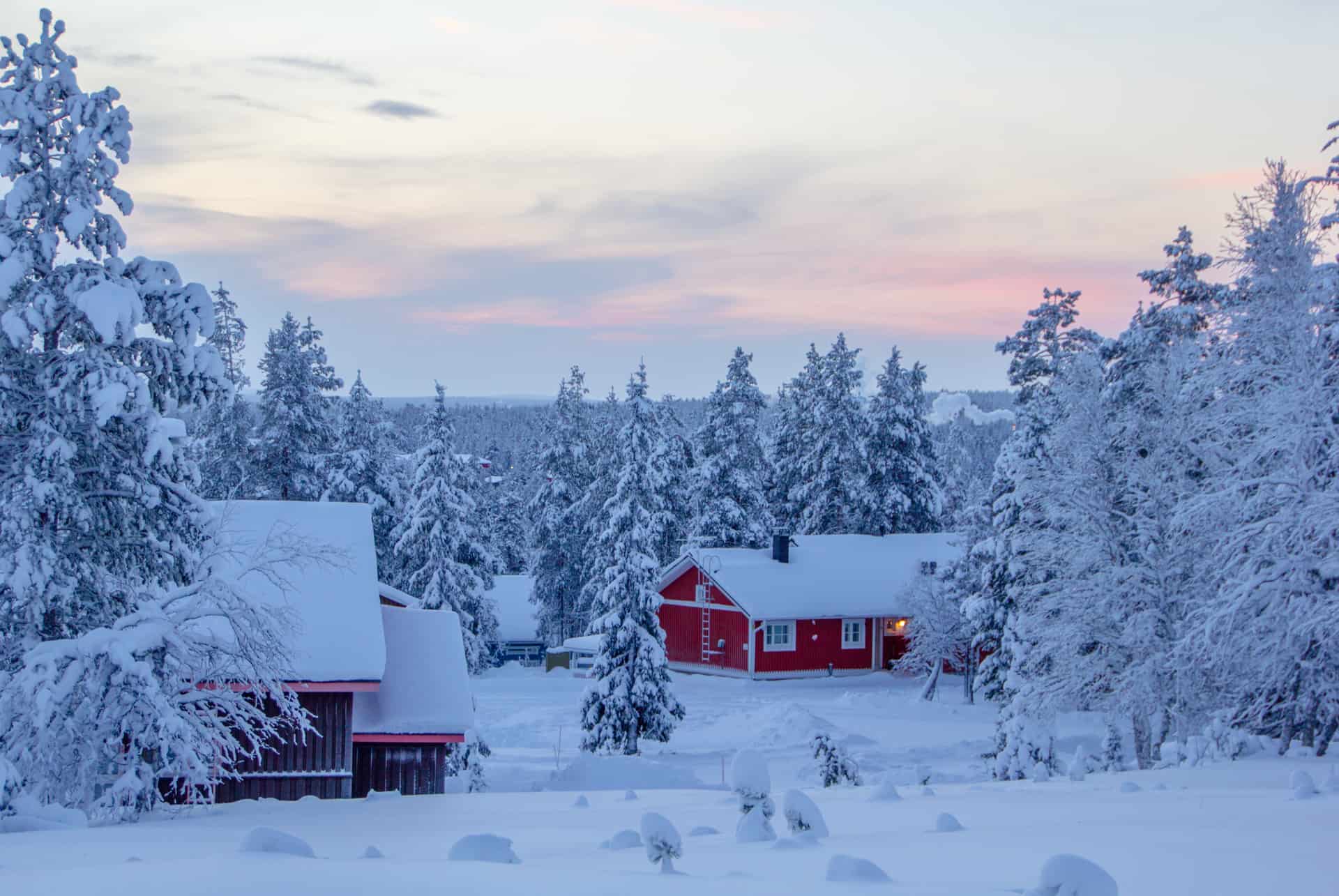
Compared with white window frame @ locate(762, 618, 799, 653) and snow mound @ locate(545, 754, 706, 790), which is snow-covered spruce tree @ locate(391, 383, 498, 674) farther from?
white window frame @ locate(762, 618, 799, 653)

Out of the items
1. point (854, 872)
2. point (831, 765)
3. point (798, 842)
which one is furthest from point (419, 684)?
point (854, 872)

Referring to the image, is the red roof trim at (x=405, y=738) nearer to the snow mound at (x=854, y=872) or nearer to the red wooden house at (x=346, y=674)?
the red wooden house at (x=346, y=674)

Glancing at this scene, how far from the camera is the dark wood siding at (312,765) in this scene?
18.8 metres

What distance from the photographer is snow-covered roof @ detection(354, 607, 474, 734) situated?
19406mm

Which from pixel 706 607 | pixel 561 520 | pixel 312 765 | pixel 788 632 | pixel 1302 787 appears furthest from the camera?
pixel 561 520

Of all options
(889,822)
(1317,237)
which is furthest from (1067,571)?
(889,822)

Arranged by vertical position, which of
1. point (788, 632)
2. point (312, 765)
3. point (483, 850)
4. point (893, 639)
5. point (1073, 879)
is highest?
point (1073, 879)

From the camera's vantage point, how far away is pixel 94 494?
556 inches

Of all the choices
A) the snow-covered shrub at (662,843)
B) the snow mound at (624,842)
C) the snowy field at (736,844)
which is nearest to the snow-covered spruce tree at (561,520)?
the snowy field at (736,844)

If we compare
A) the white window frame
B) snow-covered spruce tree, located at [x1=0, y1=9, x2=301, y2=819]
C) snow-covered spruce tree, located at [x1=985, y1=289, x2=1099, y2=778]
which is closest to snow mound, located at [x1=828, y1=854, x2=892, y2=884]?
snow-covered spruce tree, located at [x1=0, y1=9, x2=301, y2=819]

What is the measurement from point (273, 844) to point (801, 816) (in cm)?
371

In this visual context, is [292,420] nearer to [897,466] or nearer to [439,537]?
Result: [439,537]

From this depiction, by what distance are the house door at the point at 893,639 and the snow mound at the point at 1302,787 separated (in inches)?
1572

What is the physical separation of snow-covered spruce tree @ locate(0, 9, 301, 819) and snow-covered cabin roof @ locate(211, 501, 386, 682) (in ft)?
5.19
